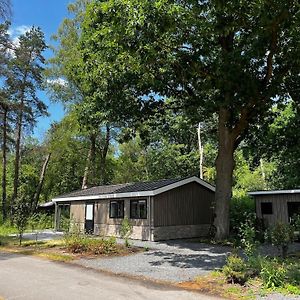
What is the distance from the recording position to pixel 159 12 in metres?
11.6

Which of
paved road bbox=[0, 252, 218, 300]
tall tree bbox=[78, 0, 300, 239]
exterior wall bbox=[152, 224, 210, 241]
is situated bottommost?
paved road bbox=[0, 252, 218, 300]

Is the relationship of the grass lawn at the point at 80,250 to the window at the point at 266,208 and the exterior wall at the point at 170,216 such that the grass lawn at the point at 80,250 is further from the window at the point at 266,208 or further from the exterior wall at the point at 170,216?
the window at the point at 266,208

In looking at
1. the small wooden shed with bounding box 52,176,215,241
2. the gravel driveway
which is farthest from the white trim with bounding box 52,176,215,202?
the gravel driveway

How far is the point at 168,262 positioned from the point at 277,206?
9.20m

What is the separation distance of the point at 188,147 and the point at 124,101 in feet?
86.1

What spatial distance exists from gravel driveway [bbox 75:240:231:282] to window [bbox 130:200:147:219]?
4316 millimetres

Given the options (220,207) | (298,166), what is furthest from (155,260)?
(298,166)

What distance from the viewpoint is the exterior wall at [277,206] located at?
62.2 ft

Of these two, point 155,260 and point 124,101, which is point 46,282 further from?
point 124,101

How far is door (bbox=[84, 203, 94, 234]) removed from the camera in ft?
80.7

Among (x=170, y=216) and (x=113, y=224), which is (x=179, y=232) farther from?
(x=113, y=224)

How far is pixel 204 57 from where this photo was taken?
1619cm

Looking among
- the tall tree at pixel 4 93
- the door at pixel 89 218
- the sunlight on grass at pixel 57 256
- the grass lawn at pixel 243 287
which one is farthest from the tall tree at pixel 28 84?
the grass lawn at pixel 243 287

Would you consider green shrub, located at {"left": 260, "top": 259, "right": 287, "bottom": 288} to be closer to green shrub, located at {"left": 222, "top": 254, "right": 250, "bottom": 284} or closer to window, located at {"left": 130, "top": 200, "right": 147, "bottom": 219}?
green shrub, located at {"left": 222, "top": 254, "right": 250, "bottom": 284}
